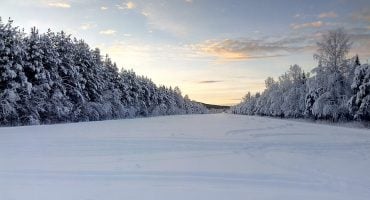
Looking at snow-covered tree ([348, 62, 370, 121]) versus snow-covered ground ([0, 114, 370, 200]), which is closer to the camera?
snow-covered ground ([0, 114, 370, 200])

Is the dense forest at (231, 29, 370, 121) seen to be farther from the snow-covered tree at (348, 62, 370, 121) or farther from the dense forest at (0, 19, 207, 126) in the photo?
the dense forest at (0, 19, 207, 126)

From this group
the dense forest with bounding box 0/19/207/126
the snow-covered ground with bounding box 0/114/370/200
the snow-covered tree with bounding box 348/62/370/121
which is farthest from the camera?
the snow-covered tree with bounding box 348/62/370/121

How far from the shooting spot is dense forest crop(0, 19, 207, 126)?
33344mm

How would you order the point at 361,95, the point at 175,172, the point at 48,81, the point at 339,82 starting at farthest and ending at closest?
the point at 339,82, the point at 361,95, the point at 48,81, the point at 175,172

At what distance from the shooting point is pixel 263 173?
834 centimetres

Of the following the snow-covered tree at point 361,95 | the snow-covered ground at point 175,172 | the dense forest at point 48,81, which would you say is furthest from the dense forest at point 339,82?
the snow-covered ground at point 175,172

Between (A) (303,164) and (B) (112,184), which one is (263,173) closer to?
(A) (303,164)

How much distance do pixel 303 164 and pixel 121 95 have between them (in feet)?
194

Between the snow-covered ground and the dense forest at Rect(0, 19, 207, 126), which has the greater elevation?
the dense forest at Rect(0, 19, 207, 126)

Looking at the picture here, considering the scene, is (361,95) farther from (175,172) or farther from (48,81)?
(175,172)

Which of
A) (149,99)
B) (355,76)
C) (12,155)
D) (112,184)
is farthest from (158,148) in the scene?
(149,99)

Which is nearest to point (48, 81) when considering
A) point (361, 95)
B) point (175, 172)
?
point (361, 95)

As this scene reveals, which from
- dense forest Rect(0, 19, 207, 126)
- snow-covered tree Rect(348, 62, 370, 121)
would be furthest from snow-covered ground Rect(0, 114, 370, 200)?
snow-covered tree Rect(348, 62, 370, 121)

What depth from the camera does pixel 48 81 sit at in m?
38.5
